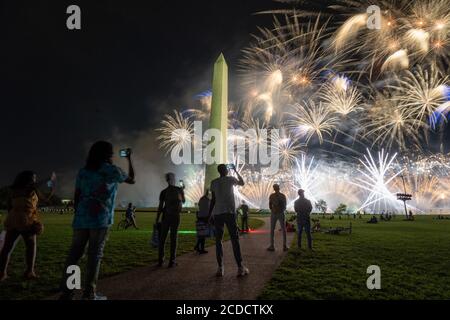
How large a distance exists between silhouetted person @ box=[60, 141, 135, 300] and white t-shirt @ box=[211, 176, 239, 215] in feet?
7.12

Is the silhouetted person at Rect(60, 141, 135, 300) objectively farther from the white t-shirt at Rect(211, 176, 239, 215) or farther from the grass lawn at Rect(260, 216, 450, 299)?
the grass lawn at Rect(260, 216, 450, 299)

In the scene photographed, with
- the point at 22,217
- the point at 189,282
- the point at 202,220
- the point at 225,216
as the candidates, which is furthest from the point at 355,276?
the point at 22,217

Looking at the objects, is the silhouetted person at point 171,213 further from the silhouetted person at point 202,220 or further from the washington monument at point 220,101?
the washington monument at point 220,101

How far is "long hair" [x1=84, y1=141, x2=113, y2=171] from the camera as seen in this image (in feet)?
14.4

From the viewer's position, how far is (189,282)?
5621 millimetres

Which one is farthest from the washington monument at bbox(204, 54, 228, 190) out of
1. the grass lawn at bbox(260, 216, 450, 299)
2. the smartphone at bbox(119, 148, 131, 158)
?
the smartphone at bbox(119, 148, 131, 158)

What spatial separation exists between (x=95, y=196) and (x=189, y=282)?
7.65ft

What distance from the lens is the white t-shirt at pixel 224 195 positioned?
611 cm

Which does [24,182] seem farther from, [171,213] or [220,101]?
[220,101]

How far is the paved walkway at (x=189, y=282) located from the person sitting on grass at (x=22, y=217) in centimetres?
155

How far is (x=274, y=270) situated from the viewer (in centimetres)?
678
